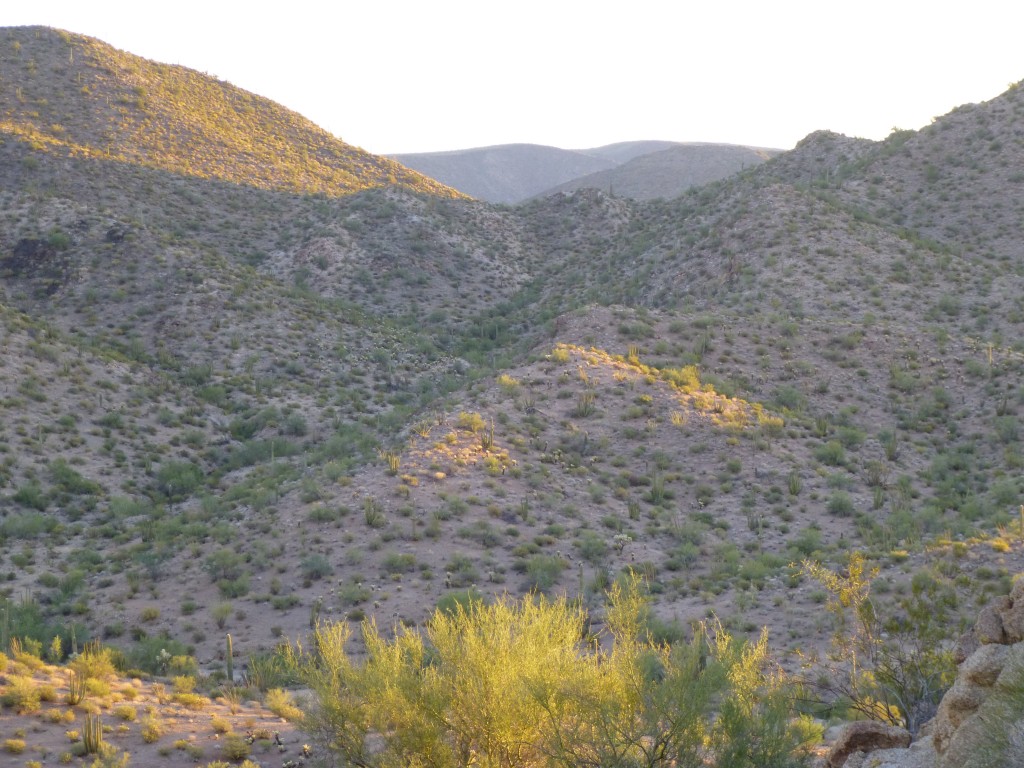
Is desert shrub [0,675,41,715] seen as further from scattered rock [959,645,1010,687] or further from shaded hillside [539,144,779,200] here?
shaded hillside [539,144,779,200]

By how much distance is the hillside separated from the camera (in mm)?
18891

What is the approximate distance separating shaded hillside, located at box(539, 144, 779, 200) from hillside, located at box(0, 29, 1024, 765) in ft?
170

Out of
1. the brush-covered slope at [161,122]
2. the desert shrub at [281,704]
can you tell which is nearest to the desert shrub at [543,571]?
the desert shrub at [281,704]

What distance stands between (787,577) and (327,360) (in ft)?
80.3

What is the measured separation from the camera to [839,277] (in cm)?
3925

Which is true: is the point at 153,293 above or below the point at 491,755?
above

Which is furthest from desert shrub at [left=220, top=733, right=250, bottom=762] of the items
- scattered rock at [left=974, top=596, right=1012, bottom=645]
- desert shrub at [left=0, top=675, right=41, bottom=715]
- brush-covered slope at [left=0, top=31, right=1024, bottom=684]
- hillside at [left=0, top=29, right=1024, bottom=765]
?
scattered rock at [left=974, top=596, right=1012, bottom=645]

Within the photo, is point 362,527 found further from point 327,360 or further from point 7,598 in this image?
point 327,360

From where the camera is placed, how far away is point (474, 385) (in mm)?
29438

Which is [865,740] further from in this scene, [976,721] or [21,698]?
[21,698]

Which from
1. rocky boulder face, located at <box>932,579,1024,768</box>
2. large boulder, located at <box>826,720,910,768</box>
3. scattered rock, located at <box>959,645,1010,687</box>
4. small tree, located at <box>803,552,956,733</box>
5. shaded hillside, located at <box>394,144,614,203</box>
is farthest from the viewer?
shaded hillside, located at <box>394,144,614,203</box>

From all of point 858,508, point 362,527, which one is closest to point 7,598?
point 362,527

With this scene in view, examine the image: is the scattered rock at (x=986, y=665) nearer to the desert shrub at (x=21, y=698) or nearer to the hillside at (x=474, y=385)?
the hillside at (x=474, y=385)

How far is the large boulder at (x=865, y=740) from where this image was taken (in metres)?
8.91
